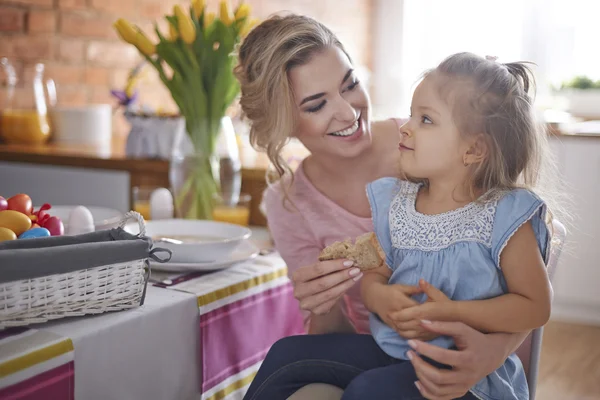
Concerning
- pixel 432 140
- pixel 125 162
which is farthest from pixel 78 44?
pixel 432 140

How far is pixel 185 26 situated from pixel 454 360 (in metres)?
1.12

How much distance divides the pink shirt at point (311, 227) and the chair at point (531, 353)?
0.31 m

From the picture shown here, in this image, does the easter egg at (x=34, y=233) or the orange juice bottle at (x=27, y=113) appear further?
the orange juice bottle at (x=27, y=113)

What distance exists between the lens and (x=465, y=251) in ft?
3.56

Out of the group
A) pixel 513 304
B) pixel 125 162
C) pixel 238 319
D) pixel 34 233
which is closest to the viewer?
pixel 513 304

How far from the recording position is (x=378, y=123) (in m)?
1.61

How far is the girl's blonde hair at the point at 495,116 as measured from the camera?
1.09 metres

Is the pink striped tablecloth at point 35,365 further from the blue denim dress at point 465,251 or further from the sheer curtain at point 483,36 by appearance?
the sheer curtain at point 483,36

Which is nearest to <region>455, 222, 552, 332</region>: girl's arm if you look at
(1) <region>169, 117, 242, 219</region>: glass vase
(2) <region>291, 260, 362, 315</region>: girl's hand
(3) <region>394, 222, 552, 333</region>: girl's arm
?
(3) <region>394, 222, 552, 333</region>: girl's arm

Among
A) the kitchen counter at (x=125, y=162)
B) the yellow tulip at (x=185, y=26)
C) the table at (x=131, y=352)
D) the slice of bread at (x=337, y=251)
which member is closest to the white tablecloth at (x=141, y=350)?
the table at (x=131, y=352)

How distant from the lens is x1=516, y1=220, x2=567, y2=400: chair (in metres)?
1.20

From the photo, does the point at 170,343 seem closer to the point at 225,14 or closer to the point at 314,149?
the point at 314,149

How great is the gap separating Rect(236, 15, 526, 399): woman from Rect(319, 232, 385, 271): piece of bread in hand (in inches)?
0.6

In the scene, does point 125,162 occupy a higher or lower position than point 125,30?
lower
